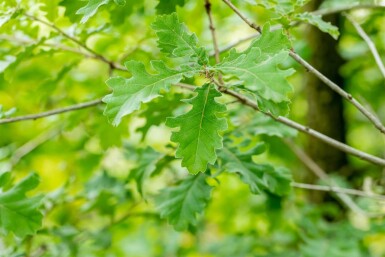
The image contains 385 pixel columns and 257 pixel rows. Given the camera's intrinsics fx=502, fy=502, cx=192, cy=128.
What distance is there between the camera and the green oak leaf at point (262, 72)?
0.91 meters

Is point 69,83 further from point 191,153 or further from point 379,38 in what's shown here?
point 379,38

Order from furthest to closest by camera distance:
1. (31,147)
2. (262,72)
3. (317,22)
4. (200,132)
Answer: (31,147) → (317,22) → (200,132) → (262,72)

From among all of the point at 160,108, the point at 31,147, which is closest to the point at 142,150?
the point at 160,108

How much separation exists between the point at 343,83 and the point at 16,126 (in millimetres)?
1850

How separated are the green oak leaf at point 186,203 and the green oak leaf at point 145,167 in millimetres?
101

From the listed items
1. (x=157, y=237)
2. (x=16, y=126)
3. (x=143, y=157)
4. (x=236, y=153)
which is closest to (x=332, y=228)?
(x=236, y=153)

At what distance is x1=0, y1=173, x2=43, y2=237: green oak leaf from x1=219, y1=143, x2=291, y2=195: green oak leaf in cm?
53

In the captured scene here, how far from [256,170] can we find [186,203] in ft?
0.73

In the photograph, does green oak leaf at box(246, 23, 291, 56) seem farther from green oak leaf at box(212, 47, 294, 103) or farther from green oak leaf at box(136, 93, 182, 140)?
green oak leaf at box(136, 93, 182, 140)

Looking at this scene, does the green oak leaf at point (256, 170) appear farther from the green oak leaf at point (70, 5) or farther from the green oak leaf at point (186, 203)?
the green oak leaf at point (70, 5)

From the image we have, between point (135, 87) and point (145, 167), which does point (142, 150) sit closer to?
point (145, 167)

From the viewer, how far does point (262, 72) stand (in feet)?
3.07

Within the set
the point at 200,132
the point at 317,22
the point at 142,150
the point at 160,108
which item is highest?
the point at 317,22

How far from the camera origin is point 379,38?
2.62 m
